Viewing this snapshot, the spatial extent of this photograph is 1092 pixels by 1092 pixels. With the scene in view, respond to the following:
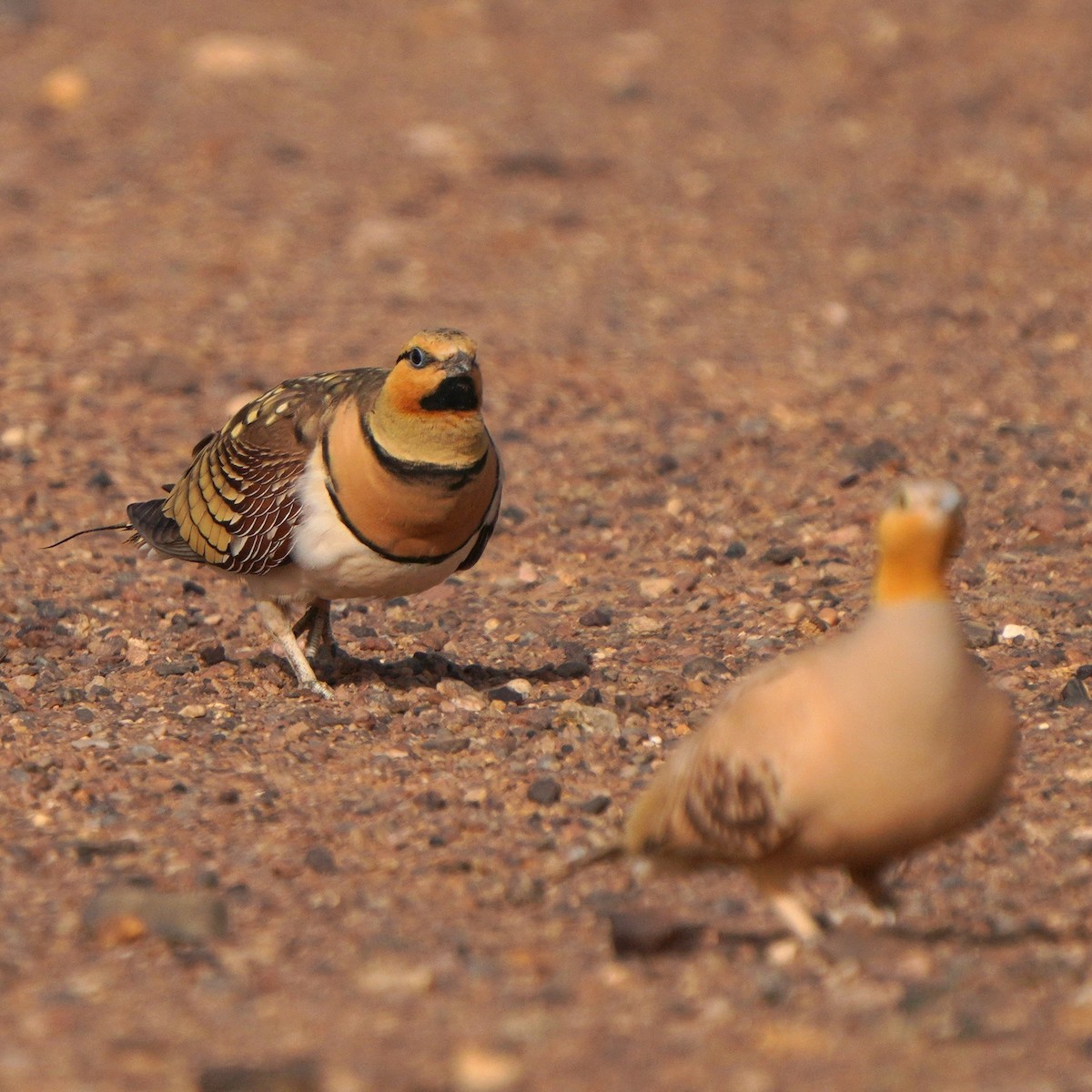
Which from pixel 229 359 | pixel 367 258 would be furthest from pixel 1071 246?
pixel 229 359

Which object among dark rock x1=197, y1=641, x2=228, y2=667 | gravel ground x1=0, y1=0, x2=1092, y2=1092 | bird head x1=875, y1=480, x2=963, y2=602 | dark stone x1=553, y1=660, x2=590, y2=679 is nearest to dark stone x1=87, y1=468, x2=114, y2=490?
gravel ground x1=0, y1=0, x2=1092, y2=1092

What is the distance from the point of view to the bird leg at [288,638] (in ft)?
21.9

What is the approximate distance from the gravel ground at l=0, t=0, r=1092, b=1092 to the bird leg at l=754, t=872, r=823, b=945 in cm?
14

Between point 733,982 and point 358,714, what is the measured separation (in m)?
2.39

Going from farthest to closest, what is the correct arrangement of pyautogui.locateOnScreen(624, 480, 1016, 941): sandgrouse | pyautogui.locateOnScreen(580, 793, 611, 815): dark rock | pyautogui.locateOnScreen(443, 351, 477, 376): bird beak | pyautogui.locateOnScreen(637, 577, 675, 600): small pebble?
1. pyautogui.locateOnScreen(637, 577, 675, 600): small pebble
2. pyautogui.locateOnScreen(443, 351, 477, 376): bird beak
3. pyautogui.locateOnScreen(580, 793, 611, 815): dark rock
4. pyautogui.locateOnScreen(624, 480, 1016, 941): sandgrouse

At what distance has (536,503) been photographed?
8984 mm

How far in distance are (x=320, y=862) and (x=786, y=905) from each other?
130 centimetres

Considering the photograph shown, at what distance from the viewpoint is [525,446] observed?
31.9ft

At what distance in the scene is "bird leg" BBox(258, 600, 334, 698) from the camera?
668 centimetres

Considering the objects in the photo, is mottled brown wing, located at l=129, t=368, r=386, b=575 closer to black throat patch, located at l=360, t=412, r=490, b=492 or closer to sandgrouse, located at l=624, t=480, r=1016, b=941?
black throat patch, located at l=360, t=412, r=490, b=492

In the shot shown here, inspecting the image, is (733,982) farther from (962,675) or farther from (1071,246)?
(1071,246)

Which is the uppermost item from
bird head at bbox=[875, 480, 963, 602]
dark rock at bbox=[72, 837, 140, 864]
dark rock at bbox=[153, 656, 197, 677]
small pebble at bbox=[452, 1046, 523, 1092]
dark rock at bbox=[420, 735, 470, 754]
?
bird head at bbox=[875, 480, 963, 602]

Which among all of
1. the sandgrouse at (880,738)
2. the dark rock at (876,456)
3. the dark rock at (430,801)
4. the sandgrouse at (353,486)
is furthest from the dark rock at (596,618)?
the sandgrouse at (880,738)

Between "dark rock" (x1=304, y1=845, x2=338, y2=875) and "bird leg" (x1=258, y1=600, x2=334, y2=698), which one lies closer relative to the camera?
"dark rock" (x1=304, y1=845, x2=338, y2=875)
